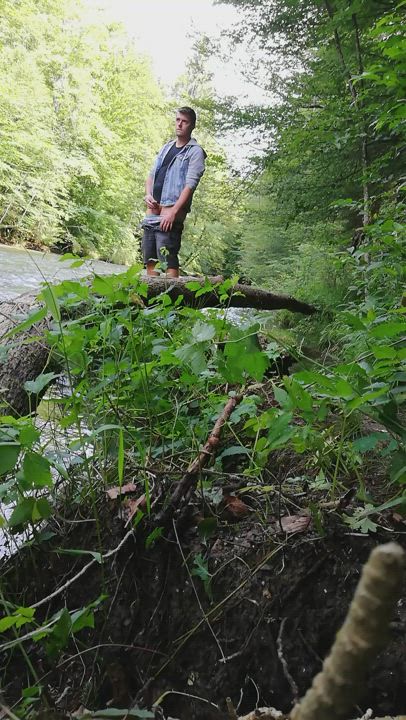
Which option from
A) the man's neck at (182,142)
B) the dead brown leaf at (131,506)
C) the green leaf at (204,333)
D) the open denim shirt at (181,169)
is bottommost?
the dead brown leaf at (131,506)

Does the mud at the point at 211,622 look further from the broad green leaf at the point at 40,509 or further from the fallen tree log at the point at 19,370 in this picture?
the fallen tree log at the point at 19,370

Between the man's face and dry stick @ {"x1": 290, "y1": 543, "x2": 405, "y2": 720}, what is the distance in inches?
177

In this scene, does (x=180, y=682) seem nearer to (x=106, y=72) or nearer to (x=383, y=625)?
(x=383, y=625)

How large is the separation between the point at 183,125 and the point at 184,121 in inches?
1.4

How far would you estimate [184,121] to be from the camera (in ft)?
13.3

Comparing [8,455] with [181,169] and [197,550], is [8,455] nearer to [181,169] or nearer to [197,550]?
[197,550]

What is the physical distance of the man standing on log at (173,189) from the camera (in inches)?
157

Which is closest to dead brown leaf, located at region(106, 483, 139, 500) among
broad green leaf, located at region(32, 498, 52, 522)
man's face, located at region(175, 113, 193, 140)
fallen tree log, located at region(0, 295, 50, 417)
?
broad green leaf, located at region(32, 498, 52, 522)

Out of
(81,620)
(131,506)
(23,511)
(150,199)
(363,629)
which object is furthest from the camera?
(150,199)

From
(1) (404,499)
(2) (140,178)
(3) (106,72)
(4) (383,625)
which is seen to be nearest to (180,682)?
(1) (404,499)

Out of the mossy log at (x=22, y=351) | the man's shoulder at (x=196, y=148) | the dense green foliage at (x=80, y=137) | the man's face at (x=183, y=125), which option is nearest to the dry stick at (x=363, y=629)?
the mossy log at (x=22, y=351)

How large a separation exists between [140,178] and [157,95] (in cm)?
849

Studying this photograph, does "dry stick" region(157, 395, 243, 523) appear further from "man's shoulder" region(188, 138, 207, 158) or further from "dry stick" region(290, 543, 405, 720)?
"man's shoulder" region(188, 138, 207, 158)

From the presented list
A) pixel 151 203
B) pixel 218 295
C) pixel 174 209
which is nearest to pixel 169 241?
pixel 174 209
